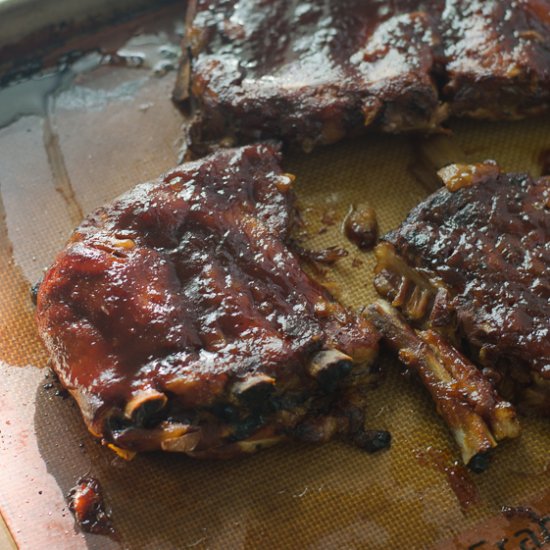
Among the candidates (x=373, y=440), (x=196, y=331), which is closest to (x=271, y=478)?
(x=373, y=440)

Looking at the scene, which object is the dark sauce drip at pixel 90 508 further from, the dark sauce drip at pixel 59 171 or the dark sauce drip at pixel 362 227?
the dark sauce drip at pixel 362 227

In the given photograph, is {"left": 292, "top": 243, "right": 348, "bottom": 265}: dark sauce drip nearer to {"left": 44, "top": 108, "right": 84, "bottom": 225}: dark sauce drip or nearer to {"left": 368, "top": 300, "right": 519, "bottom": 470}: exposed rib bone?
{"left": 368, "top": 300, "right": 519, "bottom": 470}: exposed rib bone

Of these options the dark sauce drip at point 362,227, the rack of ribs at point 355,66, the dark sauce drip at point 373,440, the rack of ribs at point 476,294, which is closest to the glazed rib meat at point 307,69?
the rack of ribs at point 355,66

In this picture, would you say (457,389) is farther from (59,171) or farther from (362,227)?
(59,171)

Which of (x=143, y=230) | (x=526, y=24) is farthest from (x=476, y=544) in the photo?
→ (x=526, y=24)

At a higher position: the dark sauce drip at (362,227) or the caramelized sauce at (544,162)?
the dark sauce drip at (362,227)

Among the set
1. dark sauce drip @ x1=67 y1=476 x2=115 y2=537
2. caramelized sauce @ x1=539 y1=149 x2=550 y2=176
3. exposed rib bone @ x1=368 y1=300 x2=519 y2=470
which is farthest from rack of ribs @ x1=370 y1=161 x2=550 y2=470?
dark sauce drip @ x1=67 y1=476 x2=115 y2=537
